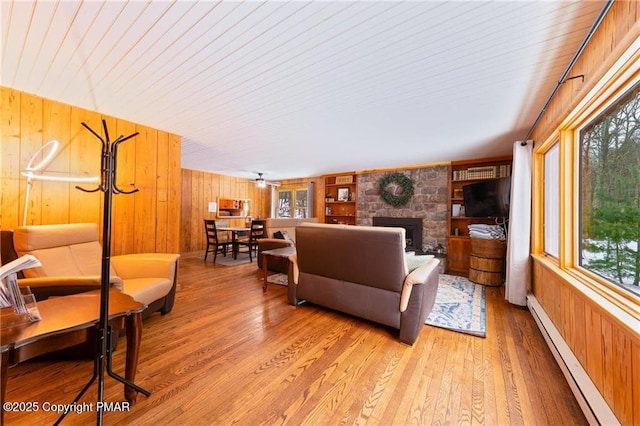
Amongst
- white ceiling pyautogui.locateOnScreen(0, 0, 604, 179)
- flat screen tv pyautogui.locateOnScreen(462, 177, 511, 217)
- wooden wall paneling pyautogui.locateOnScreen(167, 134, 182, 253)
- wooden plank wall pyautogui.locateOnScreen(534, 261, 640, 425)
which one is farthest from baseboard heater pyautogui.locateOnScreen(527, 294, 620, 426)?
wooden wall paneling pyautogui.locateOnScreen(167, 134, 182, 253)

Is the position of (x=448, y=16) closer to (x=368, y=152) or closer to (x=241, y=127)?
(x=241, y=127)

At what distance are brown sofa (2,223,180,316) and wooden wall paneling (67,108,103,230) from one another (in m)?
0.32

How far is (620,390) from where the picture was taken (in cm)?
117

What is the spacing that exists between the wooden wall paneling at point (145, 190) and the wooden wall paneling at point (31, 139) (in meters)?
0.82

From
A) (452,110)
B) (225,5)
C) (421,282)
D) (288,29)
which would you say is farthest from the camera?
(452,110)

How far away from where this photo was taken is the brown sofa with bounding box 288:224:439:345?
2135mm

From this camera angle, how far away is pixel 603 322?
1348 millimetres

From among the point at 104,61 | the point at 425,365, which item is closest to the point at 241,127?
the point at 104,61

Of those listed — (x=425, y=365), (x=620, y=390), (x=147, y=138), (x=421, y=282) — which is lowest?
(x=425, y=365)

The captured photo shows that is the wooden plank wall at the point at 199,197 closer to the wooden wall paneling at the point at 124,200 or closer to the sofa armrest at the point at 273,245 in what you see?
the sofa armrest at the point at 273,245

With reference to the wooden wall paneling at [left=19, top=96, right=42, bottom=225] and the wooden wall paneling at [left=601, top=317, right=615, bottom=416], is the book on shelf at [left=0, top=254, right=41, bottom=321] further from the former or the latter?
the wooden wall paneling at [left=601, top=317, right=615, bottom=416]

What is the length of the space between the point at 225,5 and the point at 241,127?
198 centimetres

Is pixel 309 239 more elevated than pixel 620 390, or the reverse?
pixel 309 239

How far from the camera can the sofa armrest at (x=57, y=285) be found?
1.71 m
